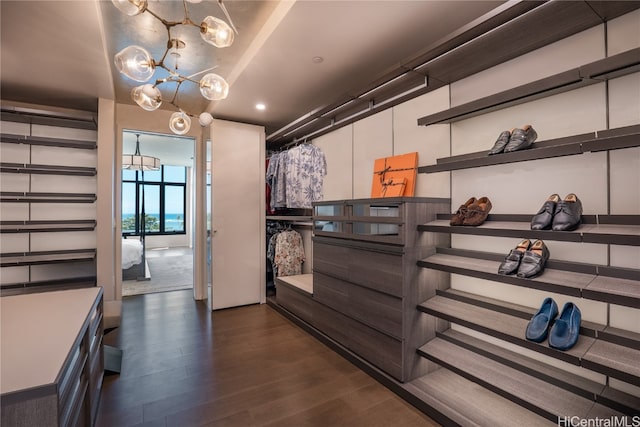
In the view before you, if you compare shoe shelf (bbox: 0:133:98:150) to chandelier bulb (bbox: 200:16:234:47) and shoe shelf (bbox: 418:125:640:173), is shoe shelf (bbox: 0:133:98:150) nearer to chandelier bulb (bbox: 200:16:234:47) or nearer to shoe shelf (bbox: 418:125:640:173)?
chandelier bulb (bbox: 200:16:234:47)

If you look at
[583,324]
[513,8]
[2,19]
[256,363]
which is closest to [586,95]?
[513,8]

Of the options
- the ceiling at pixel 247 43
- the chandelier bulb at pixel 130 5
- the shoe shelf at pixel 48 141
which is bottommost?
the shoe shelf at pixel 48 141

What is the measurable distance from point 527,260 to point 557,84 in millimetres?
946

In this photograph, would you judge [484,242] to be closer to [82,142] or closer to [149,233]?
[82,142]

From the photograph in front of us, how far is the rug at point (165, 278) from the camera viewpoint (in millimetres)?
5059

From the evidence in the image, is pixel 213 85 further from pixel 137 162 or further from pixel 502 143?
pixel 137 162

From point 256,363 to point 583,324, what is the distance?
7.59 ft

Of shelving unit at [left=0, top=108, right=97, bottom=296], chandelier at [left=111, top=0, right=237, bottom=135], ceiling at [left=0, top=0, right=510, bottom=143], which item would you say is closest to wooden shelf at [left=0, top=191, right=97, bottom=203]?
shelving unit at [left=0, top=108, right=97, bottom=296]

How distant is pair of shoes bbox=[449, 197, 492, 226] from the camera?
1.95 m

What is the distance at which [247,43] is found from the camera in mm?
2768

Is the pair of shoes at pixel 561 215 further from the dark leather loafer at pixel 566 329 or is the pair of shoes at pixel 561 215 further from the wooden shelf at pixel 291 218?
the wooden shelf at pixel 291 218

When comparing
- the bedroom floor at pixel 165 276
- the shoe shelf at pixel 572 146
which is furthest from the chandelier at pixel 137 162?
the shoe shelf at pixel 572 146

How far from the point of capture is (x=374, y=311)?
236cm

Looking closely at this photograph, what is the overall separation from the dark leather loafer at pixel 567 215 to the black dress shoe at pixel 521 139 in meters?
0.37
